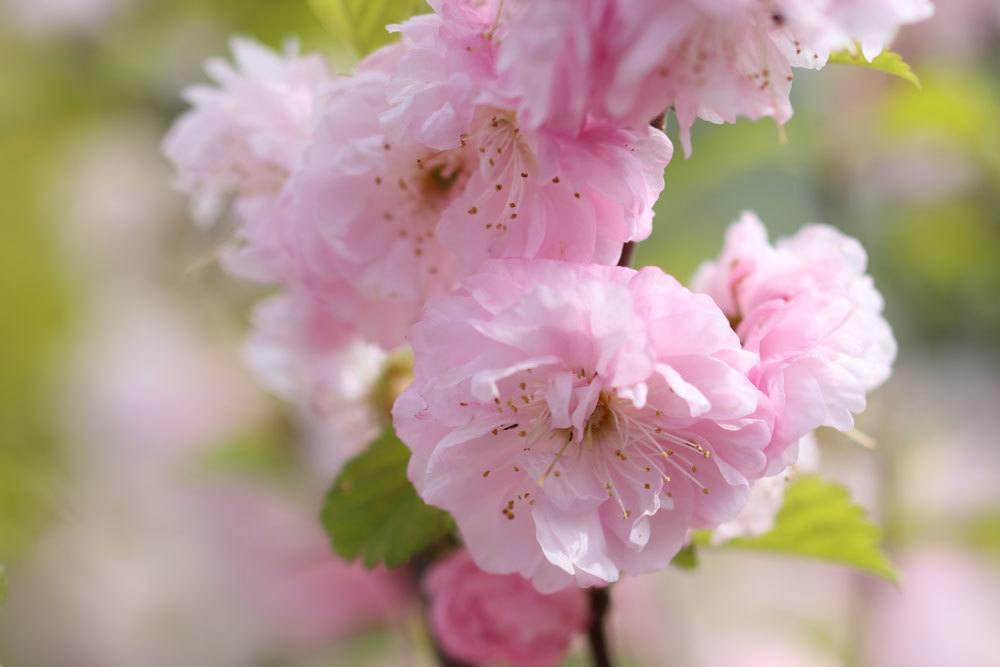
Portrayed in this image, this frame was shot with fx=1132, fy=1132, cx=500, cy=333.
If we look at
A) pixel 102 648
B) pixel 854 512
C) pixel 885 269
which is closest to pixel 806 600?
pixel 885 269

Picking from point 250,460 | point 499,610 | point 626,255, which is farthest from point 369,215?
point 250,460

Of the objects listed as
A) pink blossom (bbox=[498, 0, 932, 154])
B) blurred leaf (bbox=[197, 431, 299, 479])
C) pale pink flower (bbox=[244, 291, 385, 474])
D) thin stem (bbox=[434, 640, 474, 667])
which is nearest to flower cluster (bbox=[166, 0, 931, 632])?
pink blossom (bbox=[498, 0, 932, 154])

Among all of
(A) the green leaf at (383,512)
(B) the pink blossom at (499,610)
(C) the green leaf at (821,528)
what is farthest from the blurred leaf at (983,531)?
(A) the green leaf at (383,512)

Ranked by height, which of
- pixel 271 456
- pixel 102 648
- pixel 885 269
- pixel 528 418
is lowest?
pixel 102 648

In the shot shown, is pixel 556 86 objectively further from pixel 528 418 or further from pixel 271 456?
pixel 271 456

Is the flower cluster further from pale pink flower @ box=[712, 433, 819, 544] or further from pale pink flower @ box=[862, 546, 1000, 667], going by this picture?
pale pink flower @ box=[862, 546, 1000, 667]

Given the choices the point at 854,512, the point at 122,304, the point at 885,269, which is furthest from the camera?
the point at 122,304
